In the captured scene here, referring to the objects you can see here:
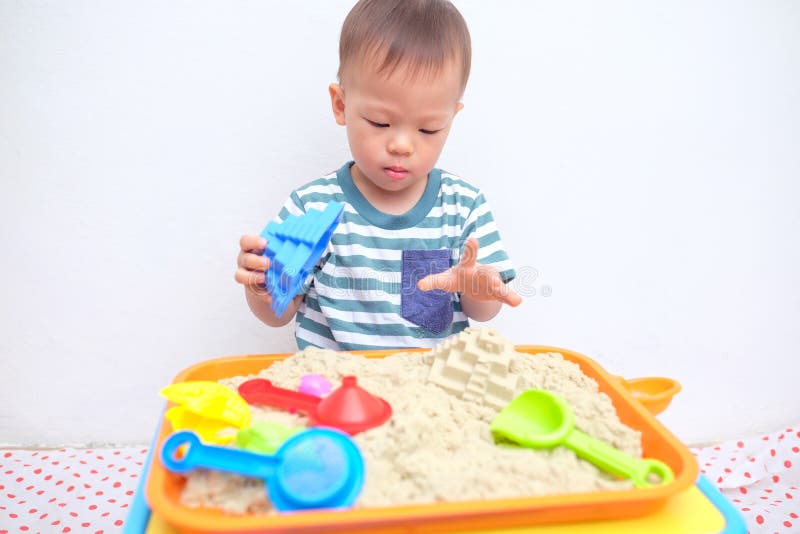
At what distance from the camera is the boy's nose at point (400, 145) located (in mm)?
741

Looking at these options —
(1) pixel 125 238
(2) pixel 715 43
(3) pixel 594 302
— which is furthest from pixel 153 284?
(2) pixel 715 43

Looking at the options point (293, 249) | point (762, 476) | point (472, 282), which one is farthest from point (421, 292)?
point (762, 476)

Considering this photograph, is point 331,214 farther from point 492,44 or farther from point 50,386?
point 50,386

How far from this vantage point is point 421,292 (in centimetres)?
85

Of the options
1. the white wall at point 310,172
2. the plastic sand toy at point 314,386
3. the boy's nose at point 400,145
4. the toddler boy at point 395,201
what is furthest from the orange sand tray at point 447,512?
the white wall at point 310,172

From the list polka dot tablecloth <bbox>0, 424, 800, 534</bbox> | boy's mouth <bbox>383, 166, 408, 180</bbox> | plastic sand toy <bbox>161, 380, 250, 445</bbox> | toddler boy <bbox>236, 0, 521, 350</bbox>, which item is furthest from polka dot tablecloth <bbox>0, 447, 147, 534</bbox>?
boy's mouth <bbox>383, 166, 408, 180</bbox>

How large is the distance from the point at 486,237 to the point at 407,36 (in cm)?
30

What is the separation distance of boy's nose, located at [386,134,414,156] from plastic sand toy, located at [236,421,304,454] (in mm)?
399

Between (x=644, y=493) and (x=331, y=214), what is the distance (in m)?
0.38

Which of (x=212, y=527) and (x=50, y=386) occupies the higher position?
(x=212, y=527)

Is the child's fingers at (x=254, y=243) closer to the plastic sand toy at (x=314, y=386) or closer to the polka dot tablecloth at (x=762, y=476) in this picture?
the plastic sand toy at (x=314, y=386)

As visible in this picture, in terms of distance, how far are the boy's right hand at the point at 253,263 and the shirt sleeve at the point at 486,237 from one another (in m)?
0.32

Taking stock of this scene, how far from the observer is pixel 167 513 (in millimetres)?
392

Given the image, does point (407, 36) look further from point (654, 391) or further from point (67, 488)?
point (67, 488)
